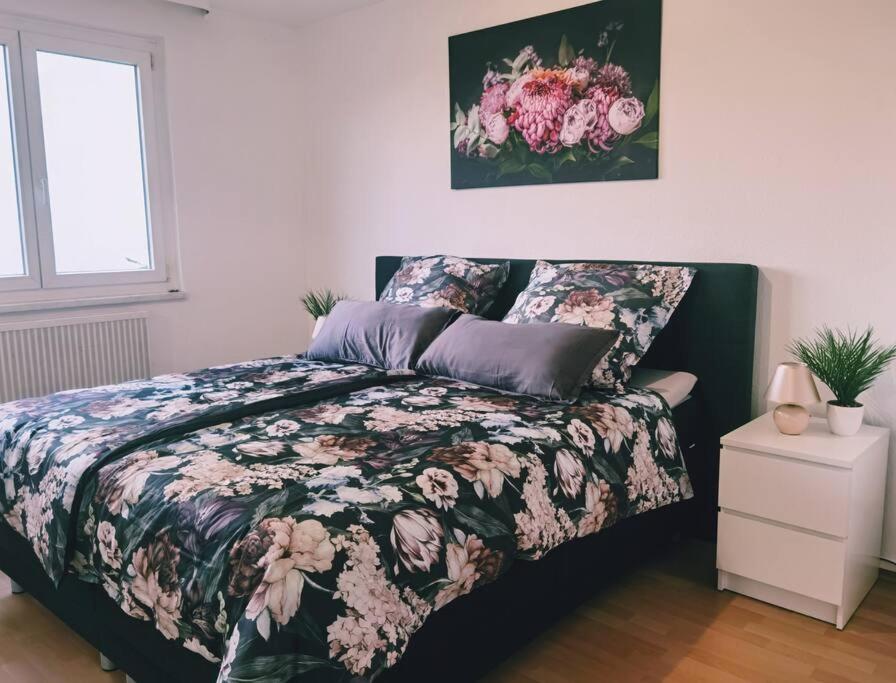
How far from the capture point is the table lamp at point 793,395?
2383mm

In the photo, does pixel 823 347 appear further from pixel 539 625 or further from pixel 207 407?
pixel 207 407

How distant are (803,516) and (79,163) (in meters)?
3.50

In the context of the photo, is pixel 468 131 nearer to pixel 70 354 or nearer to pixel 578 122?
pixel 578 122

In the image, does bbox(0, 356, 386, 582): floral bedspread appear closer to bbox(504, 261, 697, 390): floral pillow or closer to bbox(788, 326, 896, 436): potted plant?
bbox(504, 261, 697, 390): floral pillow

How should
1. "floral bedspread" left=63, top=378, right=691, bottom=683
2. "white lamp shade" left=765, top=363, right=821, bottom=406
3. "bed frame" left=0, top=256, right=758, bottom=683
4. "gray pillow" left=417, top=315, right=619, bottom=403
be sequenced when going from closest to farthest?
"floral bedspread" left=63, top=378, right=691, bottom=683 → "bed frame" left=0, top=256, right=758, bottom=683 → "white lamp shade" left=765, top=363, right=821, bottom=406 → "gray pillow" left=417, top=315, right=619, bottom=403

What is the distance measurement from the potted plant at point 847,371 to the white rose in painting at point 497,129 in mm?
1629

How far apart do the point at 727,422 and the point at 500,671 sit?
4.40 ft

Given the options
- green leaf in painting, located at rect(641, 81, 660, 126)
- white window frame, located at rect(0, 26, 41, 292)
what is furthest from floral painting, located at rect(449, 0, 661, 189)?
white window frame, located at rect(0, 26, 41, 292)

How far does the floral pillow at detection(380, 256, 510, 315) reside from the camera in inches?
130

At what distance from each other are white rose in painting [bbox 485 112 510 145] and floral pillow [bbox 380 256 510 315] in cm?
58

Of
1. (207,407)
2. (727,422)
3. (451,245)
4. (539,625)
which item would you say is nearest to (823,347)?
(727,422)

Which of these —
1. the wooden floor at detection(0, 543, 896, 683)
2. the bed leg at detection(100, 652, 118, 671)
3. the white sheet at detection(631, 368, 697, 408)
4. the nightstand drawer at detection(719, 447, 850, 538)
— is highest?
the white sheet at detection(631, 368, 697, 408)

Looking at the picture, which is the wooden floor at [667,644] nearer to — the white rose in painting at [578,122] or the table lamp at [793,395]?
the table lamp at [793,395]

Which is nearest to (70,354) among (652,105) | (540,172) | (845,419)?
(540,172)
